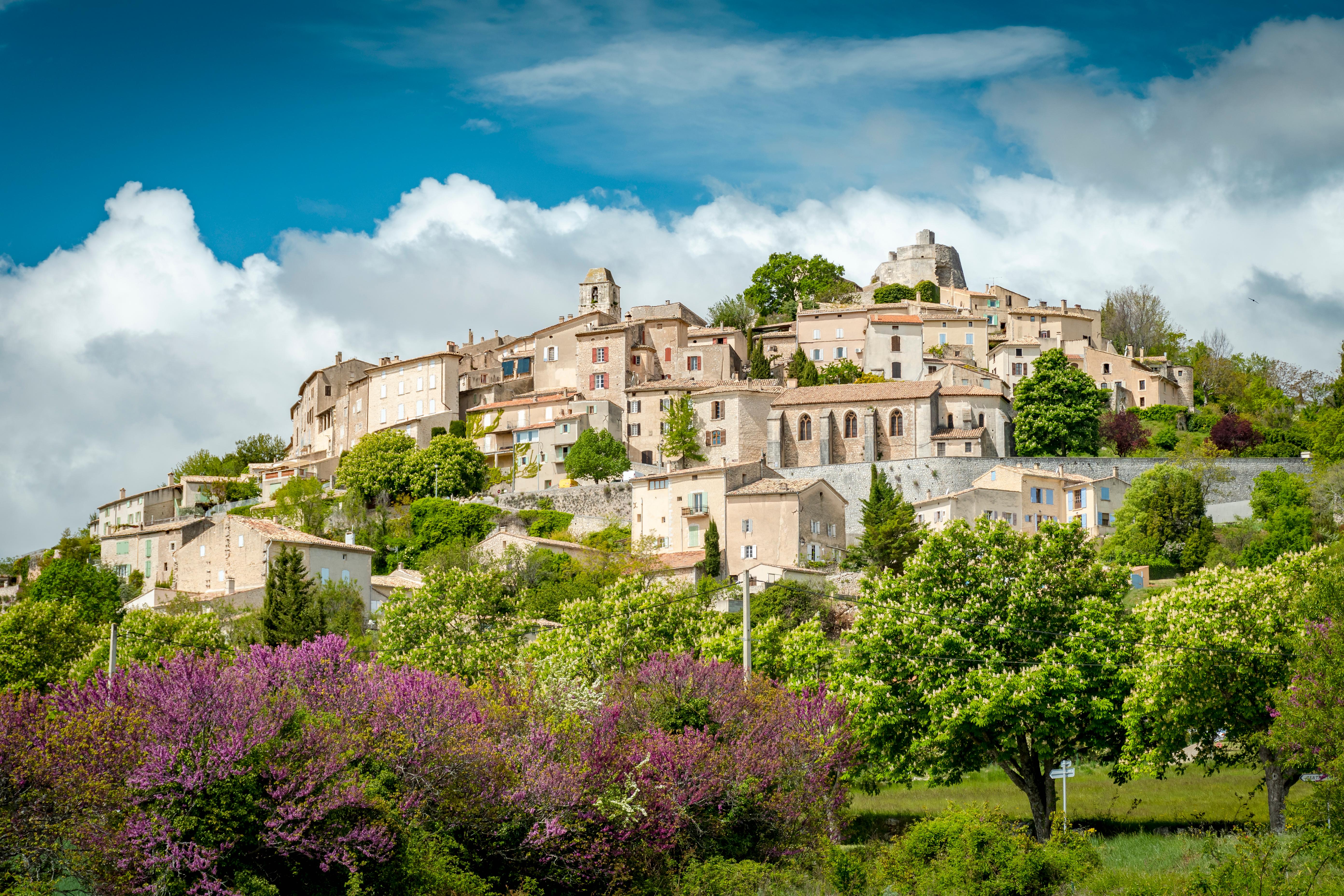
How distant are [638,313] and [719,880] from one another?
284ft

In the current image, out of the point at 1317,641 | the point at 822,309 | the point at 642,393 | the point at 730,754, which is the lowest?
the point at 730,754

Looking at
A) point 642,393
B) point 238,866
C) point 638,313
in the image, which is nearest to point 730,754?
point 238,866

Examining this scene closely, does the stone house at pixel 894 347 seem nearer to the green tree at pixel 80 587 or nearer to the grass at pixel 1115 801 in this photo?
the green tree at pixel 80 587

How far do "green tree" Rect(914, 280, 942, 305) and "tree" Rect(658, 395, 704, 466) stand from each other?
40.4 meters

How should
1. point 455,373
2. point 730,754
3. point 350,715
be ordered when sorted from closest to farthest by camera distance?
1. point 350,715
2. point 730,754
3. point 455,373

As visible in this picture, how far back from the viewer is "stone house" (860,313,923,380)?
9931 centimetres

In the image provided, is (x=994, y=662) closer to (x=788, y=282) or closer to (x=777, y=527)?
(x=777, y=527)

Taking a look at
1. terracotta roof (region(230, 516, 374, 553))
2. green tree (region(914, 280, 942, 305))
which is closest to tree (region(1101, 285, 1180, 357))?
green tree (region(914, 280, 942, 305))

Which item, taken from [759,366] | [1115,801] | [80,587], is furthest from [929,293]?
[1115,801]

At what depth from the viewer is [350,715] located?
2545 centimetres

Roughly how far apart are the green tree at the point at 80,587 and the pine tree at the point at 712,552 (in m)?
27.5

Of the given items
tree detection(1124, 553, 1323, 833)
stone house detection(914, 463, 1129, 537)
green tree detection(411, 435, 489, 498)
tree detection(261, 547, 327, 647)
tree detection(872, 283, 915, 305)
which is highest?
tree detection(872, 283, 915, 305)

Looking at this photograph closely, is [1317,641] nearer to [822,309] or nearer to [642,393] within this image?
[642,393]

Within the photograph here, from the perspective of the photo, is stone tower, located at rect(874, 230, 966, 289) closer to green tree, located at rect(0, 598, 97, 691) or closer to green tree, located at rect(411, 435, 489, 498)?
green tree, located at rect(411, 435, 489, 498)
